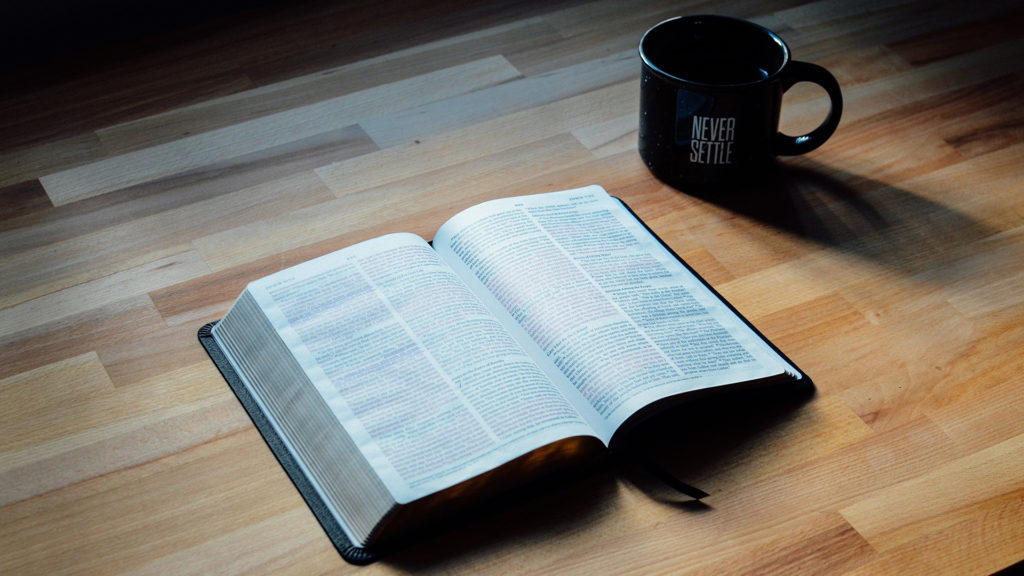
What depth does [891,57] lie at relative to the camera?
110 centimetres

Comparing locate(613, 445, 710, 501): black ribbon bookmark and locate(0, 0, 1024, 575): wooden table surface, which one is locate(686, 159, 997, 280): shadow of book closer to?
locate(0, 0, 1024, 575): wooden table surface

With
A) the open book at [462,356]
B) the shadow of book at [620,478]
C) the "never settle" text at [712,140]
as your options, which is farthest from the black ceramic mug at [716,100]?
the shadow of book at [620,478]

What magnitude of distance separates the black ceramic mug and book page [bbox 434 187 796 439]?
0.28ft

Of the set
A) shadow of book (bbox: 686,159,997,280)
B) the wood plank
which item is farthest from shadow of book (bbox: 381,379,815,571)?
the wood plank

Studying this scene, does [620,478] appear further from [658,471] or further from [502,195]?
[502,195]

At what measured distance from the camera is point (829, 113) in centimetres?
88

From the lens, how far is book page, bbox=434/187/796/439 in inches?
26.6

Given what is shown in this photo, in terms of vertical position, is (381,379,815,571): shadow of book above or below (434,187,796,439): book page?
below

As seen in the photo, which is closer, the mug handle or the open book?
the open book

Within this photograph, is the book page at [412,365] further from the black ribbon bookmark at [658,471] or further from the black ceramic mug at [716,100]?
the black ceramic mug at [716,100]

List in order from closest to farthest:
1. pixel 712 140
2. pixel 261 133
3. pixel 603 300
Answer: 1. pixel 603 300
2. pixel 712 140
3. pixel 261 133

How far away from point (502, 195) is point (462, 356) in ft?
0.91

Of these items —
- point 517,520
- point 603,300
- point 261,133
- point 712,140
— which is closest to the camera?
point 517,520

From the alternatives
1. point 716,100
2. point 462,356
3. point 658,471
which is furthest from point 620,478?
point 716,100
